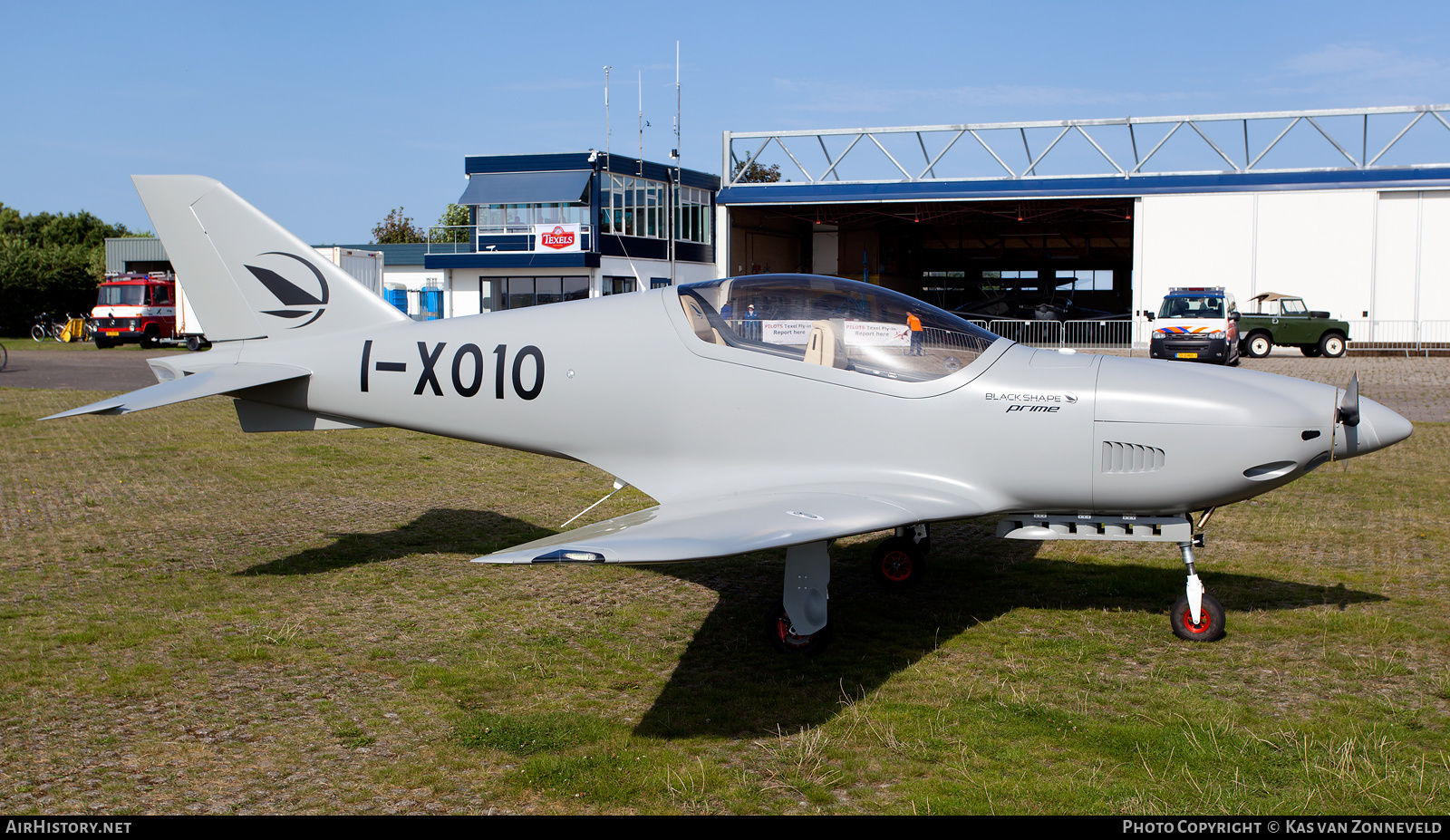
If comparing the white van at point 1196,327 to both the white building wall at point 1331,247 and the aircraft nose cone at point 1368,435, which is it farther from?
the aircraft nose cone at point 1368,435

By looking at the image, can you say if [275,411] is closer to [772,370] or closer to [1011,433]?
[772,370]

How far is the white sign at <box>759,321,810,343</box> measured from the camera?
620 cm

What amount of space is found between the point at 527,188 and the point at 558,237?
250cm

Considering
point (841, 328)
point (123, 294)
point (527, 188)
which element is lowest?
point (841, 328)

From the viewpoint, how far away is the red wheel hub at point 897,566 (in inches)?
296

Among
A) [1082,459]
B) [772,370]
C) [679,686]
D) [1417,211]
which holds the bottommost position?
[679,686]

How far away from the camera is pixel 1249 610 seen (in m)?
6.72

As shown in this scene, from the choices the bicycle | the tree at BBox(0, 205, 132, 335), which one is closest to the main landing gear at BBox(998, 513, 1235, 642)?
the bicycle

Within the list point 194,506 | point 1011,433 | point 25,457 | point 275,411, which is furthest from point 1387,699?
point 25,457

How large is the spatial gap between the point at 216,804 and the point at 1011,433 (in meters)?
4.34

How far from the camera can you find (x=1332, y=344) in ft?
103

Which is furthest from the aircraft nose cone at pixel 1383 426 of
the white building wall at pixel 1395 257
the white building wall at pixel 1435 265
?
the white building wall at pixel 1435 265

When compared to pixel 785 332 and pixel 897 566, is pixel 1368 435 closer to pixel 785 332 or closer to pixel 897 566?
pixel 897 566

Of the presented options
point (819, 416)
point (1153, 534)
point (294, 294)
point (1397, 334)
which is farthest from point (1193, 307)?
point (294, 294)
